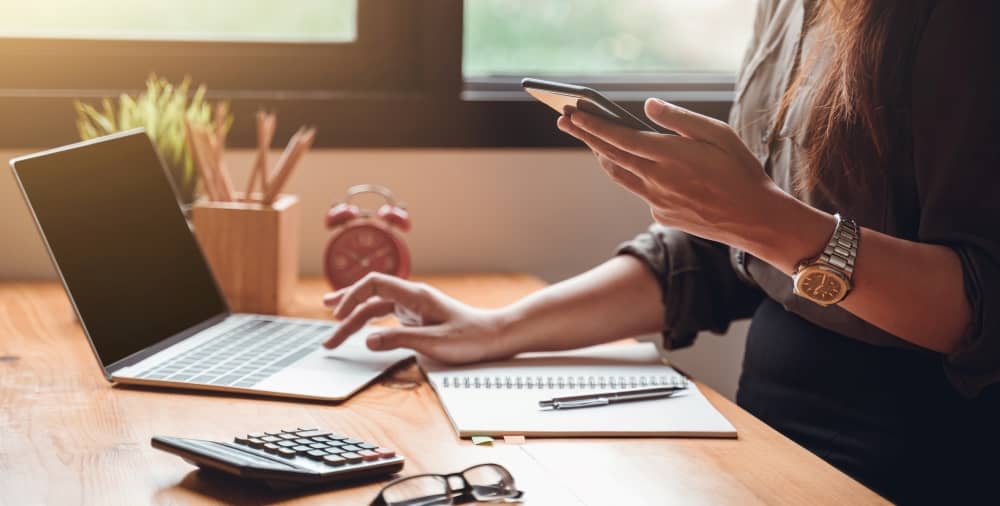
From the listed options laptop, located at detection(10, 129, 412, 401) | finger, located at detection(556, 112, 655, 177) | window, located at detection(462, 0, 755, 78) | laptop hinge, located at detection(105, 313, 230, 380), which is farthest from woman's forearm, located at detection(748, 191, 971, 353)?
window, located at detection(462, 0, 755, 78)

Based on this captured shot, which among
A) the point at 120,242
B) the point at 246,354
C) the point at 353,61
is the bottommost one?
the point at 246,354

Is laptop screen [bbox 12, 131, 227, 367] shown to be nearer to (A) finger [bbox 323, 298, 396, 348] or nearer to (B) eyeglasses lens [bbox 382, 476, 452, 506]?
(A) finger [bbox 323, 298, 396, 348]

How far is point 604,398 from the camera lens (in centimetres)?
101

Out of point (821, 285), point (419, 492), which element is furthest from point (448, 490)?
point (821, 285)

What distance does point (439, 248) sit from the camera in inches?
69.4

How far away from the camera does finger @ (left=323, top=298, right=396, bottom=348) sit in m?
1.16

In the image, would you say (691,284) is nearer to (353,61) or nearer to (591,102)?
(591,102)

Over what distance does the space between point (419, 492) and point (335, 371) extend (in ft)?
1.11

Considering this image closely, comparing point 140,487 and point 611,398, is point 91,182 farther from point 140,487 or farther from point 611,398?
point 611,398

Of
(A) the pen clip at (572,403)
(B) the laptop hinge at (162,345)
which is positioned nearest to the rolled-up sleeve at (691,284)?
(A) the pen clip at (572,403)

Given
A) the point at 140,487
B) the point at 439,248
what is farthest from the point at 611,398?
the point at 439,248

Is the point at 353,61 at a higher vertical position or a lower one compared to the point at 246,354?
higher

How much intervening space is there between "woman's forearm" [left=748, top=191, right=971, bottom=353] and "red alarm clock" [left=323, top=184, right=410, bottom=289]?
66 centimetres

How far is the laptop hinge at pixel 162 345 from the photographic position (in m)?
1.05
